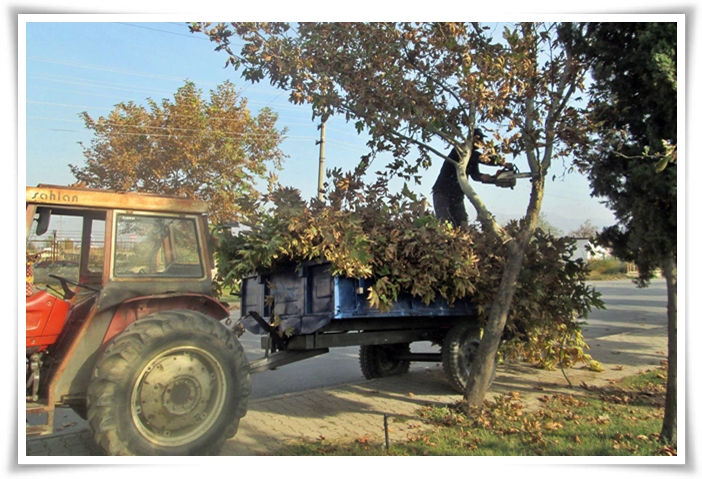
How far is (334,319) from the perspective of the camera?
5.79m

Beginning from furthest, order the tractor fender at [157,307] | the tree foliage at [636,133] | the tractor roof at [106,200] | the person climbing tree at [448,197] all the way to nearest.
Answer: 1. the person climbing tree at [448,197]
2. the tree foliage at [636,133]
3. the tractor fender at [157,307]
4. the tractor roof at [106,200]

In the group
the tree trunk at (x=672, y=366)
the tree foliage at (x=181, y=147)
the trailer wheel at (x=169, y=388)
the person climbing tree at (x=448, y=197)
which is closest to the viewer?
the trailer wheel at (x=169, y=388)

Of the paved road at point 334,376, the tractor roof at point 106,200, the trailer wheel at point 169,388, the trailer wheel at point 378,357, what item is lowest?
the paved road at point 334,376

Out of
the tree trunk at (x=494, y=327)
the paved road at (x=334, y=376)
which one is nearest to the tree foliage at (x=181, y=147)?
the paved road at (x=334, y=376)

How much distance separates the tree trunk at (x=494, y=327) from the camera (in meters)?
6.36

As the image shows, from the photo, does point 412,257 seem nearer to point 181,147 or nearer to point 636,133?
point 636,133

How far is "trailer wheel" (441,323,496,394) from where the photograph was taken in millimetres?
7250

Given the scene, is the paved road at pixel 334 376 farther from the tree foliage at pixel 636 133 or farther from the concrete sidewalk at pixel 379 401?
the tree foliage at pixel 636 133

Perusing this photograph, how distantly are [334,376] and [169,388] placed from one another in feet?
15.7

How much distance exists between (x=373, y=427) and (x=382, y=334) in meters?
1.09

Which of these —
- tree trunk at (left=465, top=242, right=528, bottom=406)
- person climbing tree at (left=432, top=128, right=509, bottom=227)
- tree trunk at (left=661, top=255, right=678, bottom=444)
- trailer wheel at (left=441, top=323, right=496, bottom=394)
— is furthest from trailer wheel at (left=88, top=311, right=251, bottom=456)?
person climbing tree at (left=432, top=128, right=509, bottom=227)

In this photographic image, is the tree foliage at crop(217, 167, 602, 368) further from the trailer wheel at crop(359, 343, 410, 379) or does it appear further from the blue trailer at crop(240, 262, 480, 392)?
the trailer wheel at crop(359, 343, 410, 379)

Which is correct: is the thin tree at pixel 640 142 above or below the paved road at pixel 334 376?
above

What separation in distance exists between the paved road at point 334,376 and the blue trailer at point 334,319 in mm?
834
